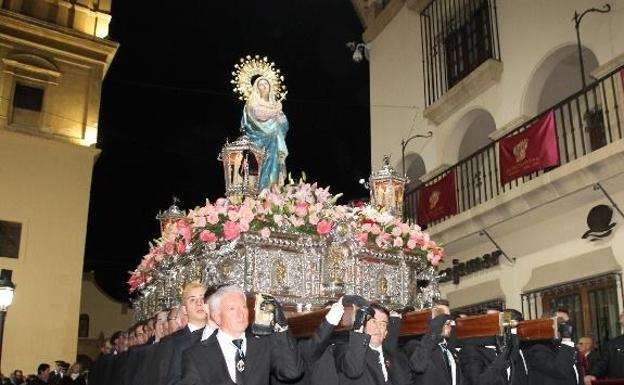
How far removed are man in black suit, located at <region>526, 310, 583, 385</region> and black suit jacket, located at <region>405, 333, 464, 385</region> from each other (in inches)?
32.0

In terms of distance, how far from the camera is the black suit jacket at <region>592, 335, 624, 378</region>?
6.79 meters

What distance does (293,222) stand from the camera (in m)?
5.57

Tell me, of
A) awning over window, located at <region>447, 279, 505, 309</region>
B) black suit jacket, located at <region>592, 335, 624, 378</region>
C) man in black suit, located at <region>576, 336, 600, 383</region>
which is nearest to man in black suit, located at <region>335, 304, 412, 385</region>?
black suit jacket, located at <region>592, 335, 624, 378</region>

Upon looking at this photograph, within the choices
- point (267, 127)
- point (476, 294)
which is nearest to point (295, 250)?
point (267, 127)

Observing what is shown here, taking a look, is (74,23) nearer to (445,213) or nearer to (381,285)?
(445,213)

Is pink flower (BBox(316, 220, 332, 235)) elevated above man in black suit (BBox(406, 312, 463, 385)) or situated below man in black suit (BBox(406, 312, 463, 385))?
above

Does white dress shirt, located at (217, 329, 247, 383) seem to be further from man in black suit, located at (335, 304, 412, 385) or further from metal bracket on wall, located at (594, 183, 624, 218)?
metal bracket on wall, located at (594, 183, 624, 218)

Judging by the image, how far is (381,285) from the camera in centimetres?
602

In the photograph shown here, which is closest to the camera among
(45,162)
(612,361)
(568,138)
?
(612,361)

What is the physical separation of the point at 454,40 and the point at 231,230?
10.3 m

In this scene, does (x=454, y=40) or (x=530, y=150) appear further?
(x=454, y=40)

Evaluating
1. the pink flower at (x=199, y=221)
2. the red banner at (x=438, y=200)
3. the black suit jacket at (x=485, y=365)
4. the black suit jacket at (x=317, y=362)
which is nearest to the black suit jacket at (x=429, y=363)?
the black suit jacket at (x=485, y=365)

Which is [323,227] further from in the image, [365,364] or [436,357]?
[365,364]

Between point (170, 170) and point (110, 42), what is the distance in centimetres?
724
